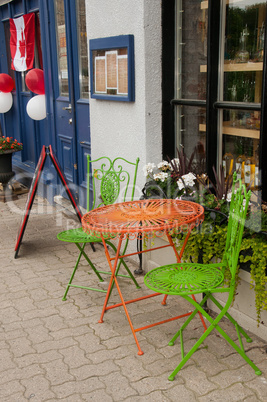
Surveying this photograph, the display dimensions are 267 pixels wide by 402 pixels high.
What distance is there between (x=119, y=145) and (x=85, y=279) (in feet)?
4.64

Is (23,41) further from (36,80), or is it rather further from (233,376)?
(233,376)

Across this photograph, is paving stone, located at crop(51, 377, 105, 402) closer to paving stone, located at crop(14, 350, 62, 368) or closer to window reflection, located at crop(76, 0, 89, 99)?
paving stone, located at crop(14, 350, 62, 368)

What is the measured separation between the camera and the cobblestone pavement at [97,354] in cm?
284

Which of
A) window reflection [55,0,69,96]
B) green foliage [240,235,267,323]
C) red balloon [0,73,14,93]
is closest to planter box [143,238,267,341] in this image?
green foliage [240,235,267,323]

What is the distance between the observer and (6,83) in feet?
26.7

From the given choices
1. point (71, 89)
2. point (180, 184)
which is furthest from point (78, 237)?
point (71, 89)

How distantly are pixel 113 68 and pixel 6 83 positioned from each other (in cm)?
402

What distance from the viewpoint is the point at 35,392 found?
2.88 meters

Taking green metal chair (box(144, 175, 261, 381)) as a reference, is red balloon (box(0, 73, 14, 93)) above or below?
above

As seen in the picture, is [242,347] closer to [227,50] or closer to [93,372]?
[93,372]

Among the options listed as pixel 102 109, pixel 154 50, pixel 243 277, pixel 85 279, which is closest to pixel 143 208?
pixel 243 277

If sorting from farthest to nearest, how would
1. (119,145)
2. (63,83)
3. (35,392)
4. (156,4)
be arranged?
(63,83)
(119,145)
(156,4)
(35,392)

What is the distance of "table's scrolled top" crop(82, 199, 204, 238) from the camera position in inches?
123

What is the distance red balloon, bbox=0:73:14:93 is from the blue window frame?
3.44 m
